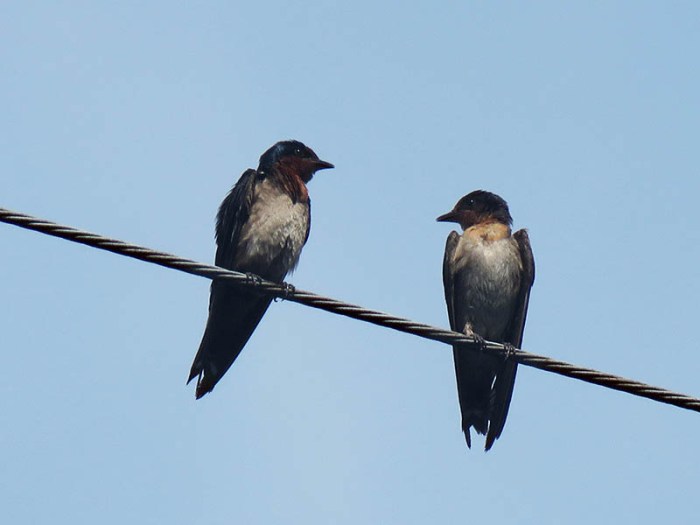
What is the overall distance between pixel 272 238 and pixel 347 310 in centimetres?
361

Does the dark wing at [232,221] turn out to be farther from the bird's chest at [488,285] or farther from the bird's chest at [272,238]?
the bird's chest at [488,285]

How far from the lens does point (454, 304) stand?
1040 cm

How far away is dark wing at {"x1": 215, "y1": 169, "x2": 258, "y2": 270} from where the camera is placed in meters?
9.63

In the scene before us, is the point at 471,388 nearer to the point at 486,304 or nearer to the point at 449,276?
the point at 486,304

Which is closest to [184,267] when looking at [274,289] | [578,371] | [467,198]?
[274,289]

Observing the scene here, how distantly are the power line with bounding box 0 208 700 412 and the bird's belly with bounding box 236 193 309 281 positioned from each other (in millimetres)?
3048

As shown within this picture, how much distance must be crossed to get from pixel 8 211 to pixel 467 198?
6.61m

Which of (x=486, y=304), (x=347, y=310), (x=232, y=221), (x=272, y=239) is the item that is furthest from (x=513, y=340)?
(x=347, y=310)

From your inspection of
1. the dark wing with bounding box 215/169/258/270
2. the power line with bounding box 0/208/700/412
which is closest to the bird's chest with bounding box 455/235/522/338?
the dark wing with bounding box 215/169/258/270

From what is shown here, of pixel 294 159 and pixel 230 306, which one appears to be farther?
pixel 294 159

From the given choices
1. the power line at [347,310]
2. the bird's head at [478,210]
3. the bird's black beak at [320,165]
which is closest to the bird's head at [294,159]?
the bird's black beak at [320,165]

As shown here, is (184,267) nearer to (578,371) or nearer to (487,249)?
(578,371)

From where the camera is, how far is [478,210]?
11.2 meters

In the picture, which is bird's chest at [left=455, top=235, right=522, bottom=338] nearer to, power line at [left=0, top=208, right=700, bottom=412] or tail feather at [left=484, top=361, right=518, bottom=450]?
tail feather at [left=484, top=361, right=518, bottom=450]
